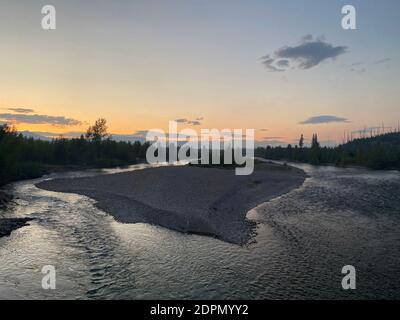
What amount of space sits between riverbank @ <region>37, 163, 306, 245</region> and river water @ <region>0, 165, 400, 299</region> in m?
1.82

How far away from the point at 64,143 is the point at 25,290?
96553 mm

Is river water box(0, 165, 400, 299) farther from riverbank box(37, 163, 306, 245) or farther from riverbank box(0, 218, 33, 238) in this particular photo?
riverbank box(37, 163, 306, 245)

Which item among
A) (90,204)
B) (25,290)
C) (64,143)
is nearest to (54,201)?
(90,204)

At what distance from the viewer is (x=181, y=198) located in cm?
3766

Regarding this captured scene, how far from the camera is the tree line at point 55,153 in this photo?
56.6 metres

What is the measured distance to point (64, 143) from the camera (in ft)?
338

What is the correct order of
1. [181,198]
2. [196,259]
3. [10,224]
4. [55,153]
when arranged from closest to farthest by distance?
1. [196,259]
2. [10,224]
3. [181,198]
4. [55,153]

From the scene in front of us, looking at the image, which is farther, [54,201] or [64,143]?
[64,143]

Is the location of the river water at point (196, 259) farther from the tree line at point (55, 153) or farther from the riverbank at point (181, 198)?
the tree line at point (55, 153)

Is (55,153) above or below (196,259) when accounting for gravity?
above

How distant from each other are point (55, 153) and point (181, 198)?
78778 millimetres

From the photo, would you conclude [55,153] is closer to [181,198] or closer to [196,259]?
[181,198]

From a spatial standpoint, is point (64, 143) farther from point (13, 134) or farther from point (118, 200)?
point (118, 200)

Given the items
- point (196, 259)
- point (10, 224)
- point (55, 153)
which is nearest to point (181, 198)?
point (196, 259)
